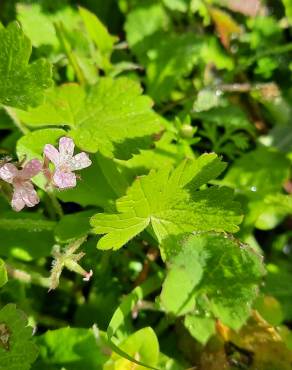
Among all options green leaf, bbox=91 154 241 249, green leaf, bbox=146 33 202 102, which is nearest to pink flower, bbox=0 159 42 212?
green leaf, bbox=91 154 241 249

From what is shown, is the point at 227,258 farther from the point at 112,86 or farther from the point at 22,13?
the point at 22,13

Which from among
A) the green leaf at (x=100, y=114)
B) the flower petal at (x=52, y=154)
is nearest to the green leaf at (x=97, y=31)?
the green leaf at (x=100, y=114)

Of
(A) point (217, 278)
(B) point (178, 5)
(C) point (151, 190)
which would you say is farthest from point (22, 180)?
Result: (B) point (178, 5)

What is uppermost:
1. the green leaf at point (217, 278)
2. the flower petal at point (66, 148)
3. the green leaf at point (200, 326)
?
the flower petal at point (66, 148)

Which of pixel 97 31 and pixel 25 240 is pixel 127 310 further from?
pixel 97 31

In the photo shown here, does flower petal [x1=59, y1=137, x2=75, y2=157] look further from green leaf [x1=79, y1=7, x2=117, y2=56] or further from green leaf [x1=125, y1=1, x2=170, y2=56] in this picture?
green leaf [x1=125, y1=1, x2=170, y2=56]

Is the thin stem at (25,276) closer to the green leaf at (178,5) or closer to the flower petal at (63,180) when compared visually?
the flower petal at (63,180)

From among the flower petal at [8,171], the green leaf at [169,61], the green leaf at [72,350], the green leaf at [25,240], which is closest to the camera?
the flower petal at [8,171]
